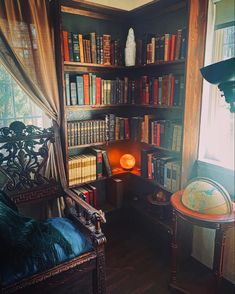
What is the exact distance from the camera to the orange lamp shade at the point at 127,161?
113 inches

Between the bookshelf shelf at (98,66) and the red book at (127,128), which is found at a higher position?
the bookshelf shelf at (98,66)

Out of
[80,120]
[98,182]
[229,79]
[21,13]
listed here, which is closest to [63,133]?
[80,120]

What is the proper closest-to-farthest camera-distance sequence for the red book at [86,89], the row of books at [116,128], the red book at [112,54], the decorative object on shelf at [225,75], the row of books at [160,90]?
the decorative object on shelf at [225,75] < the row of books at [160,90] < the red book at [86,89] < the red book at [112,54] < the row of books at [116,128]

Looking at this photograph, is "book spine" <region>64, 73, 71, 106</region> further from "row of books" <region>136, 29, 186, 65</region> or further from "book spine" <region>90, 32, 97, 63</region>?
"row of books" <region>136, 29, 186, 65</region>

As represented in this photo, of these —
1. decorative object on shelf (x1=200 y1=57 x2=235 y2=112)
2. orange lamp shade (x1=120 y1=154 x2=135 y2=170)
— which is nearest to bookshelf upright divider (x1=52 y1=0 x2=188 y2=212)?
orange lamp shade (x1=120 y1=154 x2=135 y2=170)

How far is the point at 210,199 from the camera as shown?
169cm

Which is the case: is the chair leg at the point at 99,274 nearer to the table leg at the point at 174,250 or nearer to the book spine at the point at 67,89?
the table leg at the point at 174,250

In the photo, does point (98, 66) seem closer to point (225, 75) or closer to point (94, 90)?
point (94, 90)

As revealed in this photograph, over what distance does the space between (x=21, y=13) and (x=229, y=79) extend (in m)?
1.79

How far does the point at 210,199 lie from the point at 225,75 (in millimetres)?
983

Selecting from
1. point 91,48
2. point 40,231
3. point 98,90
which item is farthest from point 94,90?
point 40,231

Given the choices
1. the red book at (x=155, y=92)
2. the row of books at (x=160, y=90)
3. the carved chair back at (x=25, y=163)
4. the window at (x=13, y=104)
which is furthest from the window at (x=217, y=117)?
the window at (x=13, y=104)

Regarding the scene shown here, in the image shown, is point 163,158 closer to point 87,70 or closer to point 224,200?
point 224,200

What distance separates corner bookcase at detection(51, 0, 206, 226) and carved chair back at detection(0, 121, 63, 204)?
0.22m
